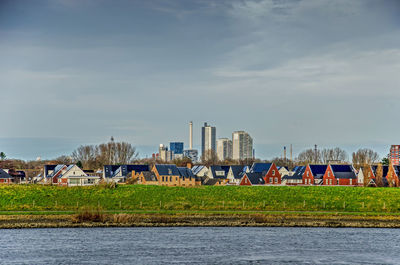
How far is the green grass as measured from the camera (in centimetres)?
6619

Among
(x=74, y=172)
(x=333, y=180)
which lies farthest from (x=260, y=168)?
(x=74, y=172)

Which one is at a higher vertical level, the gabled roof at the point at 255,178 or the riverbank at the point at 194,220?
the gabled roof at the point at 255,178

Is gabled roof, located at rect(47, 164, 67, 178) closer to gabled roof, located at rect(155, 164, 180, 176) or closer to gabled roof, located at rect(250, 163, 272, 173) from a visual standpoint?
gabled roof, located at rect(155, 164, 180, 176)

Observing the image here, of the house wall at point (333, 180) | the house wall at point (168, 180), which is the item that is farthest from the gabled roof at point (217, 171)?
the house wall at point (333, 180)

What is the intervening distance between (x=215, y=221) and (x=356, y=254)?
18.4 meters

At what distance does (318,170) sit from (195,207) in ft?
252

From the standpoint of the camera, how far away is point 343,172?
128m

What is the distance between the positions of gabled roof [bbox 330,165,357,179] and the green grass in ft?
141

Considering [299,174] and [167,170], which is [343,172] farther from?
[167,170]

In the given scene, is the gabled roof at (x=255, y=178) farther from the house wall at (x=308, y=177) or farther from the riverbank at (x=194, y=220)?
the riverbank at (x=194, y=220)

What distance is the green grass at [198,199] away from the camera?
217 ft

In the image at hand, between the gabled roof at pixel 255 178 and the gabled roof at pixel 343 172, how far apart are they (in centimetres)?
1713

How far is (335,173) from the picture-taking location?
5064 inches

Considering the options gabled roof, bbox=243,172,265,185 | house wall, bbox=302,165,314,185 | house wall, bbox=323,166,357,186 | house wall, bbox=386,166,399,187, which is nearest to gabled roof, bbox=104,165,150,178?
gabled roof, bbox=243,172,265,185
